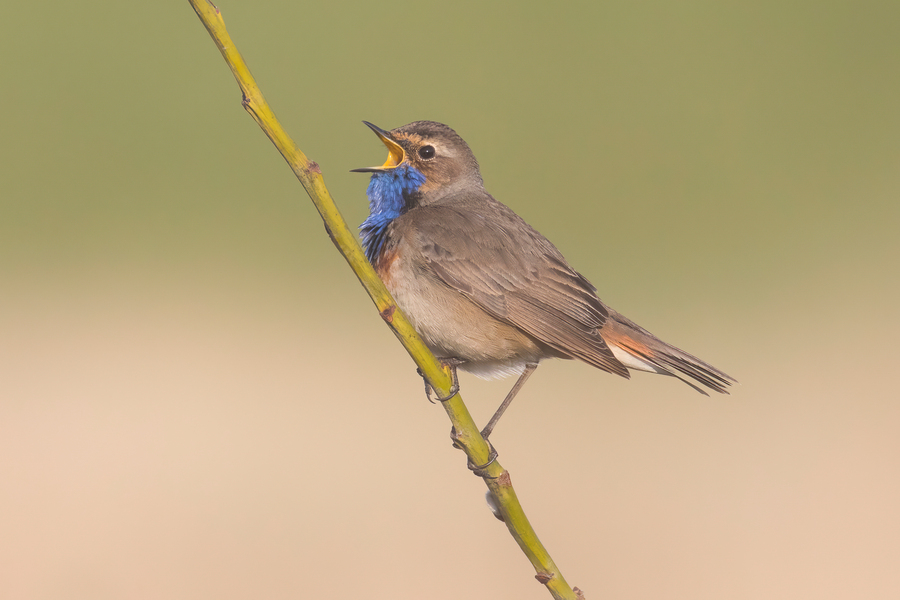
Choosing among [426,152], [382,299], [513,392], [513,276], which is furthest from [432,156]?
[382,299]

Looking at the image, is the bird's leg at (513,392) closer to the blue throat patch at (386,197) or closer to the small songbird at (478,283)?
the small songbird at (478,283)

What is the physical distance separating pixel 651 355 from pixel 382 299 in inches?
64.4

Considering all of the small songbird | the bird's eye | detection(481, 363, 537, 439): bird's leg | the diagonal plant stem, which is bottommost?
the diagonal plant stem

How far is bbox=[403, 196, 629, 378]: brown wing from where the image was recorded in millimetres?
2992

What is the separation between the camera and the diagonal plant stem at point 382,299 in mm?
1506

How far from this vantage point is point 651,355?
3.20 metres

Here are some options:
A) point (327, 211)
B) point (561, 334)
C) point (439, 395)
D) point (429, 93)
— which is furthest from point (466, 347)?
point (429, 93)

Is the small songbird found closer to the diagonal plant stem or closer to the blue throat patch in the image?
the blue throat patch

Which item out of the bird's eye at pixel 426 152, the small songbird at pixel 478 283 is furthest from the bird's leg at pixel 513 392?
the bird's eye at pixel 426 152

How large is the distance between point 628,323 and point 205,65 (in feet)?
14.1

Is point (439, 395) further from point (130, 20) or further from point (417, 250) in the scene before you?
point (130, 20)

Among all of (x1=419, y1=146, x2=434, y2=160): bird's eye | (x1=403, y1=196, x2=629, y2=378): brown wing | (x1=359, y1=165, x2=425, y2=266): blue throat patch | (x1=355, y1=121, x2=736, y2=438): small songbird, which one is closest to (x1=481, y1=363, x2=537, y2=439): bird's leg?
(x1=355, y1=121, x2=736, y2=438): small songbird

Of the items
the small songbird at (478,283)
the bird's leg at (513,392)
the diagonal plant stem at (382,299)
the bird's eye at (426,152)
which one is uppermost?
the bird's eye at (426,152)

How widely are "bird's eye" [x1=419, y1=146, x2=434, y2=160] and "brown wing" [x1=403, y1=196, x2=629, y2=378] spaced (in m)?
0.21
